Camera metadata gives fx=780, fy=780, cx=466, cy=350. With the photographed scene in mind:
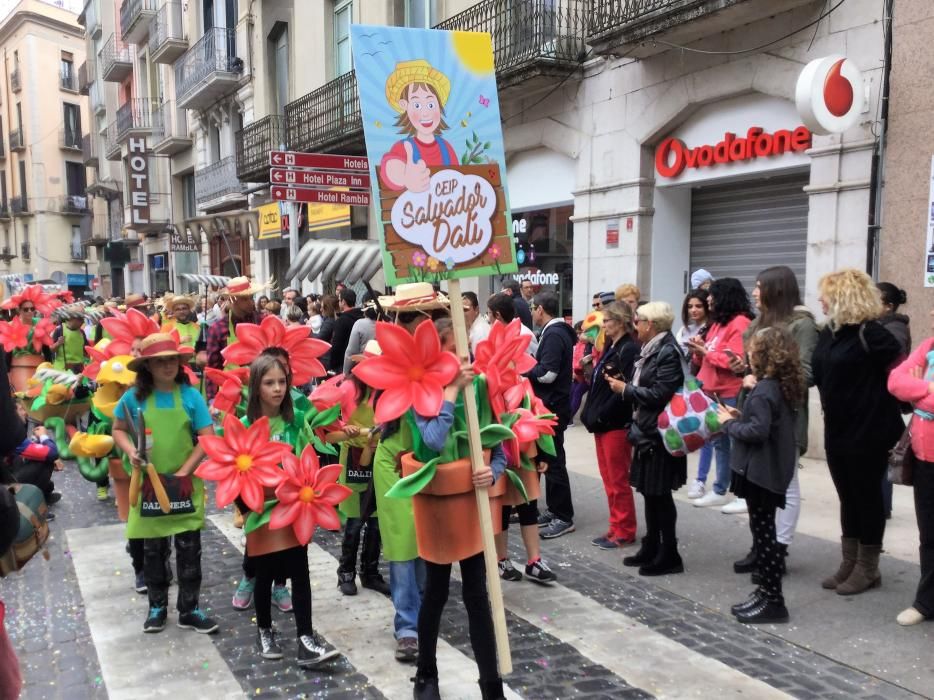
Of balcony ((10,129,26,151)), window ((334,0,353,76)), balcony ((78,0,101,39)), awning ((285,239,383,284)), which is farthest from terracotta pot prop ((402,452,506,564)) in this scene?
balcony ((10,129,26,151))

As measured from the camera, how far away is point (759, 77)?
340 inches

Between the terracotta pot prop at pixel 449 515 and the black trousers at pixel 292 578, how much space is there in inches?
32.9

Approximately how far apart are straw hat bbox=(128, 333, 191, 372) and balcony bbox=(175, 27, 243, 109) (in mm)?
20657

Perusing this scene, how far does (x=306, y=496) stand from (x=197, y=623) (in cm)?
107

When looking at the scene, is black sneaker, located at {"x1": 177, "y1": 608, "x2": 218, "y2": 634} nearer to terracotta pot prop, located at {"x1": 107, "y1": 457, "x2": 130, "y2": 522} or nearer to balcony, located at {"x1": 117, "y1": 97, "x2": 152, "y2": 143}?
terracotta pot prop, located at {"x1": 107, "y1": 457, "x2": 130, "y2": 522}

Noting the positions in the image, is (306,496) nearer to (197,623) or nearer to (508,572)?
(197,623)

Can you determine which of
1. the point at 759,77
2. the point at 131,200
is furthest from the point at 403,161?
the point at 131,200

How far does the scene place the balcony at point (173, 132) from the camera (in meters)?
27.9

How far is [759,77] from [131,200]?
28.0 metres

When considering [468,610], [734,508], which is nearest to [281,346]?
[468,610]

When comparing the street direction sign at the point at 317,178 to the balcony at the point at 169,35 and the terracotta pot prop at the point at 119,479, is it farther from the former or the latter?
the balcony at the point at 169,35

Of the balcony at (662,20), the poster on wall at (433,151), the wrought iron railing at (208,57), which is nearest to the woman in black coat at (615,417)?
Answer: the poster on wall at (433,151)

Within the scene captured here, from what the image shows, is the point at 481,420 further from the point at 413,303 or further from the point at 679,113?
the point at 679,113

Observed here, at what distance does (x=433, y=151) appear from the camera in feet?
11.5
